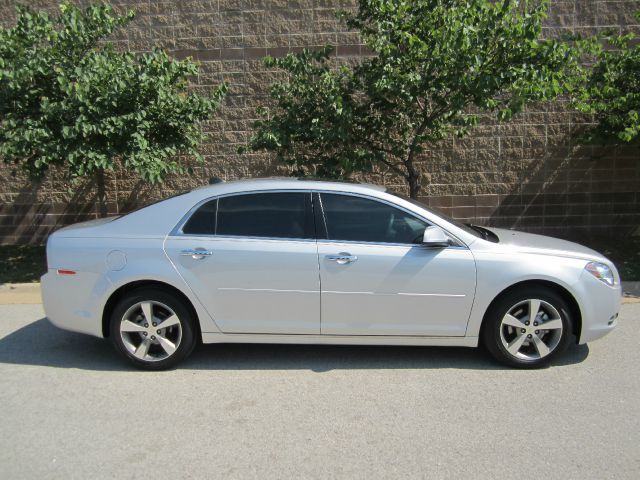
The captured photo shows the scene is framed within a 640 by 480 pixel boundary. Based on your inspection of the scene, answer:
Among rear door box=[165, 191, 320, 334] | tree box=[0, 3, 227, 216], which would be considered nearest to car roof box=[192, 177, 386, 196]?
rear door box=[165, 191, 320, 334]

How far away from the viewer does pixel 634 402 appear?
14.7 ft

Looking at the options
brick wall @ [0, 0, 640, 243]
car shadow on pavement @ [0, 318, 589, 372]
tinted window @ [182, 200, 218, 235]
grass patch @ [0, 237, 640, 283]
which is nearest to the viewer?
tinted window @ [182, 200, 218, 235]

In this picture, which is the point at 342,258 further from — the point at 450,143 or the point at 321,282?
the point at 450,143

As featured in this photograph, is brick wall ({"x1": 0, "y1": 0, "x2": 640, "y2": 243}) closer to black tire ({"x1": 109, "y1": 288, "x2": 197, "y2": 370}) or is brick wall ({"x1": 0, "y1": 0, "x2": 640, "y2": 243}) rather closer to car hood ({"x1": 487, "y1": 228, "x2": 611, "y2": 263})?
car hood ({"x1": 487, "y1": 228, "x2": 611, "y2": 263})

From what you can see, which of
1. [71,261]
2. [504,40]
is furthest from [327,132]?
[71,261]

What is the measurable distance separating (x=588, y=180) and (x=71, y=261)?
347 inches

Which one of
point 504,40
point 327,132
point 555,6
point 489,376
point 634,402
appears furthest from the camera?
point 555,6

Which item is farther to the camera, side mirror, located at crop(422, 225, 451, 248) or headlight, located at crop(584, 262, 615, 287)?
headlight, located at crop(584, 262, 615, 287)

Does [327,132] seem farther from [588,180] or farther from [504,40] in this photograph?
[588,180]

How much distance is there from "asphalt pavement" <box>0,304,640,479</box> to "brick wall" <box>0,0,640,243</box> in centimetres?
513

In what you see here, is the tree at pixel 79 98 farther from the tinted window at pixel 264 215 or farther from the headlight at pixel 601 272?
the headlight at pixel 601 272

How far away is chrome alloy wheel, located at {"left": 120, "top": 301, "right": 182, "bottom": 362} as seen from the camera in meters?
5.10

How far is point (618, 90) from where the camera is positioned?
28.0 ft

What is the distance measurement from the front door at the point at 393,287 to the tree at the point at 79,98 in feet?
13.4
